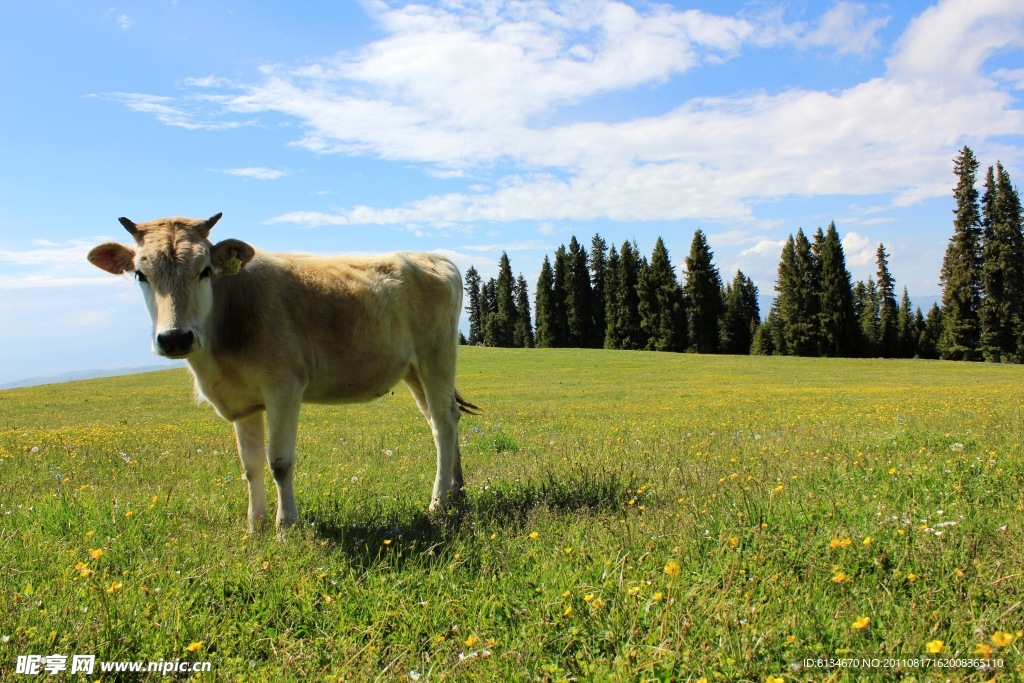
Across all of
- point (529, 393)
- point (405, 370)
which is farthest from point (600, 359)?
point (405, 370)

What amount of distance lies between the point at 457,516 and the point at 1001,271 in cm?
6898

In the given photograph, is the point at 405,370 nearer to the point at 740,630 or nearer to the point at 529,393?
the point at 740,630

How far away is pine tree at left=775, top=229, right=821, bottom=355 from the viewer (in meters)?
77.5

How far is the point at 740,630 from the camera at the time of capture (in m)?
3.43

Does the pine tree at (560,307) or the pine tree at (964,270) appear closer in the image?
the pine tree at (964,270)

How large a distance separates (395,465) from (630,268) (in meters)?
85.1

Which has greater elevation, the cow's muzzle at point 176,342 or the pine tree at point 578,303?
the pine tree at point 578,303

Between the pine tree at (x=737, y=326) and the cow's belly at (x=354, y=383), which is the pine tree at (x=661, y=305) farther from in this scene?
the cow's belly at (x=354, y=383)

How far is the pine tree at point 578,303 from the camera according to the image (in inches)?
3863

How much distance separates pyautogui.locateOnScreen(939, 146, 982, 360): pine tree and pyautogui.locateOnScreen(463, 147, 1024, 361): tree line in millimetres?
91

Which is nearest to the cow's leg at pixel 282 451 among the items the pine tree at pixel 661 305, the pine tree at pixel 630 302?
the pine tree at pixel 661 305

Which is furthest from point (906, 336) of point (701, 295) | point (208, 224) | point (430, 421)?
point (208, 224)

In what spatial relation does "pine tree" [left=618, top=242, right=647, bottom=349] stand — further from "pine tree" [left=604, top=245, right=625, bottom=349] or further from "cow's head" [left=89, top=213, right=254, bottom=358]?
"cow's head" [left=89, top=213, right=254, bottom=358]

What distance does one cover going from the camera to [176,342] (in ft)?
17.4
